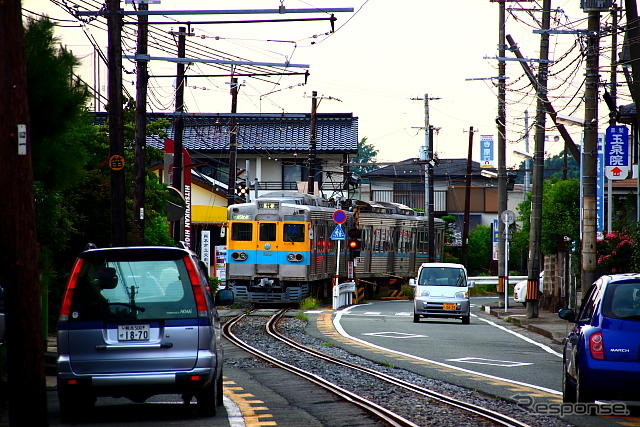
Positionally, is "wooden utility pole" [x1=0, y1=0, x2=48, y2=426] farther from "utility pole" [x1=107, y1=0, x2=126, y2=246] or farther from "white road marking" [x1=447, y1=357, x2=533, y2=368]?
"utility pole" [x1=107, y1=0, x2=126, y2=246]

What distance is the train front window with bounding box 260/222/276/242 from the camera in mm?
36438

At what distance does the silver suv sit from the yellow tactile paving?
0.64 meters

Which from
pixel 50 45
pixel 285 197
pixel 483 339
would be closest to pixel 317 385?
pixel 50 45

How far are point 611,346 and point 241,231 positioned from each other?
26176 millimetres

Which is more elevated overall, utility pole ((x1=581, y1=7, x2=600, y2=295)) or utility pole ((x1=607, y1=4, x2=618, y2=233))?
utility pole ((x1=607, y1=4, x2=618, y2=233))

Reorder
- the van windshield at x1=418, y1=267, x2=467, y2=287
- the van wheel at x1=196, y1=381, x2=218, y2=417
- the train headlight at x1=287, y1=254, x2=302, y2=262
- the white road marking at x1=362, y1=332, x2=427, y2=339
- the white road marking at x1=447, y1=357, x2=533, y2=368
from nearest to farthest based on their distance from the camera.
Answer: the van wheel at x1=196, y1=381, x2=218, y2=417 → the white road marking at x1=447, y1=357, x2=533, y2=368 → the white road marking at x1=362, y1=332, x2=427, y2=339 → the van windshield at x1=418, y1=267, x2=467, y2=287 → the train headlight at x1=287, y1=254, x2=302, y2=262

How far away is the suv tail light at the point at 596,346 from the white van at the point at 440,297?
18.0m

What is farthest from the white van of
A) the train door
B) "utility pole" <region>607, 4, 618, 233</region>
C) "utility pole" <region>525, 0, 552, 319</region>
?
the train door

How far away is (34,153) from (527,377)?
7.59 metres

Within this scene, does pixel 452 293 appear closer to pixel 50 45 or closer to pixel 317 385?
pixel 317 385

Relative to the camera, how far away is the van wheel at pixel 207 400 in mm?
10943

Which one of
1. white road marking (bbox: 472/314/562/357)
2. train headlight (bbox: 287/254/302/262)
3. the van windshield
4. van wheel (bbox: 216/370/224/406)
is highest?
train headlight (bbox: 287/254/302/262)

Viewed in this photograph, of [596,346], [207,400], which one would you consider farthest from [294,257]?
[596,346]

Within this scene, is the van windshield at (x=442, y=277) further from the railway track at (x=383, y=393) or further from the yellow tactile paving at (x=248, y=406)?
the yellow tactile paving at (x=248, y=406)
